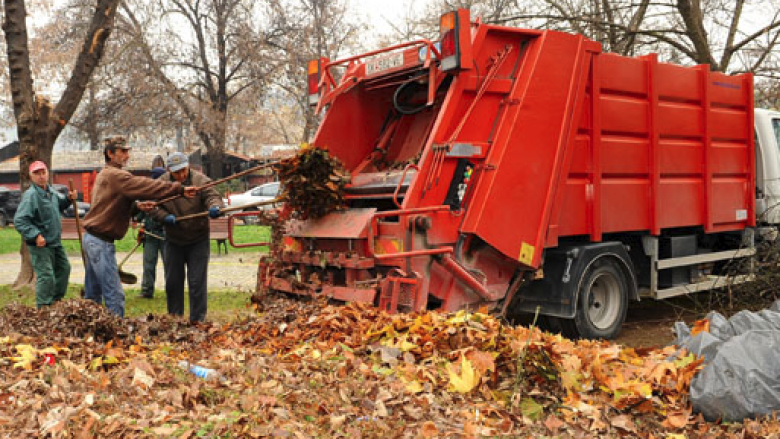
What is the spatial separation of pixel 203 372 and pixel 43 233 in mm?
3818

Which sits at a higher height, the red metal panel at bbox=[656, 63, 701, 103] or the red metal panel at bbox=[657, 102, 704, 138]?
the red metal panel at bbox=[656, 63, 701, 103]

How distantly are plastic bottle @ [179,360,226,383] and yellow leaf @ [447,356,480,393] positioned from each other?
1.22m

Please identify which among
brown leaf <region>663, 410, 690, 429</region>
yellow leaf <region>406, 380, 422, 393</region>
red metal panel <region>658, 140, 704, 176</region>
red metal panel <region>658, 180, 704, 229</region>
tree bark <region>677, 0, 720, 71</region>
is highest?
tree bark <region>677, 0, 720, 71</region>

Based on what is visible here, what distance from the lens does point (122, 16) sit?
25.2 m

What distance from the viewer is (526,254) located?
5.53 meters

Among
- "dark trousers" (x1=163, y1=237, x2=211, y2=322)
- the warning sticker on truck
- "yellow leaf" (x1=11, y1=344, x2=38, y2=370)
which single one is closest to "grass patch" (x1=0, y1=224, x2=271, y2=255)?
"dark trousers" (x1=163, y1=237, x2=211, y2=322)

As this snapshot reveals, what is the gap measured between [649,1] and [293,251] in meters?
9.09

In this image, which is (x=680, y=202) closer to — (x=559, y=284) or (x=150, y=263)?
(x=559, y=284)

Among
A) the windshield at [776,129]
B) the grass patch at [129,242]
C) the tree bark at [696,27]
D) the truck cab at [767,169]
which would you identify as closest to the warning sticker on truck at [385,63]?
the truck cab at [767,169]

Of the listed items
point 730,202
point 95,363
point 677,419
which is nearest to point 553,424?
point 677,419

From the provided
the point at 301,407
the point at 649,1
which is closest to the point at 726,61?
the point at 649,1

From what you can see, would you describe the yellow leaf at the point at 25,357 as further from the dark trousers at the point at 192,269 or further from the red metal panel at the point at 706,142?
the red metal panel at the point at 706,142

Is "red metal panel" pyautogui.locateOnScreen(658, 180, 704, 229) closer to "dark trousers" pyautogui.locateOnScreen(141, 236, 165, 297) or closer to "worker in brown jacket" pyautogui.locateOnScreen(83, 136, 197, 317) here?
"worker in brown jacket" pyautogui.locateOnScreen(83, 136, 197, 317)

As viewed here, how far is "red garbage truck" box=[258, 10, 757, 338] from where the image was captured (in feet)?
17.2
